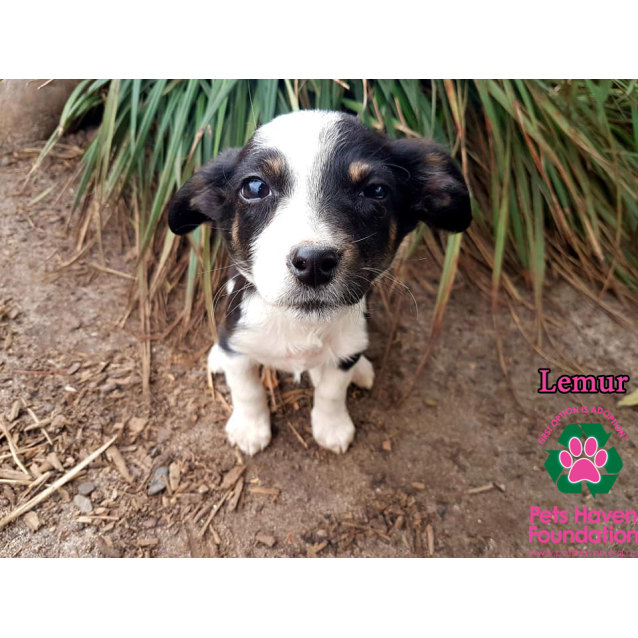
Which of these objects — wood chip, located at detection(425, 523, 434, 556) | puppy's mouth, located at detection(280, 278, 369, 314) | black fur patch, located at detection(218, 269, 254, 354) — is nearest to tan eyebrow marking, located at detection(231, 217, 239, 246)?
black fur patch, located at detection(218, 269, 254, 354)

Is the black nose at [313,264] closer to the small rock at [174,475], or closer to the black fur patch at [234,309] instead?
the black fur patch at [234,309]

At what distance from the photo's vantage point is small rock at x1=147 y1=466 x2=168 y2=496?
197cm

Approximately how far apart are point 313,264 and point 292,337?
24.6 inches

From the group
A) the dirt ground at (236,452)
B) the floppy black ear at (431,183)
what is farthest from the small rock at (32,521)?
the floppy black ear at (431,183)

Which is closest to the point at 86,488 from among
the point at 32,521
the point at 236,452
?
the point at 32,521

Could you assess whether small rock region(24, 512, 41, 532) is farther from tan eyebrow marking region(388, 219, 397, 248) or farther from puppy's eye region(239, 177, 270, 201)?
tan eyebrow marking region(388, 219, 397, 248)

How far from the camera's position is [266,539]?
1893 millimetres

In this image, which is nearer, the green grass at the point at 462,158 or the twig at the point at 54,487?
the twig at the point at 54,487

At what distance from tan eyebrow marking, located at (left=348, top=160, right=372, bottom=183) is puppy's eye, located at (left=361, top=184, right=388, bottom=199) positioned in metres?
0.05

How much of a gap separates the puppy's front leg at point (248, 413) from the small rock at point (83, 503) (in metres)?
0.59

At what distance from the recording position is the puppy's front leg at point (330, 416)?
2.13 meters

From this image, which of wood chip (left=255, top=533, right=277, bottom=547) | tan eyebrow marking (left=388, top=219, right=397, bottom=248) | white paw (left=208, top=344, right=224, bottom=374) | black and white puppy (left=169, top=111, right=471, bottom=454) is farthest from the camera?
white paw (left=208, top=344, right=224, bottom=374)

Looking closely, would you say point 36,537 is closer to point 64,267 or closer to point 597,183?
point 64,267

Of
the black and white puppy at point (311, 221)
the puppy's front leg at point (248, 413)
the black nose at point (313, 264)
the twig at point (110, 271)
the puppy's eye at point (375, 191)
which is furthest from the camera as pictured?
the twig at point (110, 271)
